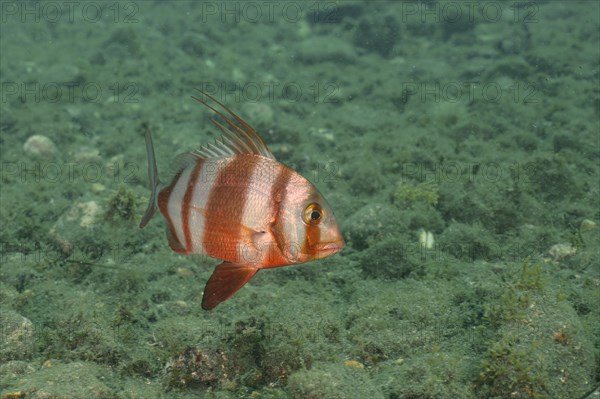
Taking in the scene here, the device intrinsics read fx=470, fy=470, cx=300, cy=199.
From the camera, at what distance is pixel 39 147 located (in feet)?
28.9

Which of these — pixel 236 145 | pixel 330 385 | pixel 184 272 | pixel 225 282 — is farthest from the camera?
pixel 184 272

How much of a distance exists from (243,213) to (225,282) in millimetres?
441

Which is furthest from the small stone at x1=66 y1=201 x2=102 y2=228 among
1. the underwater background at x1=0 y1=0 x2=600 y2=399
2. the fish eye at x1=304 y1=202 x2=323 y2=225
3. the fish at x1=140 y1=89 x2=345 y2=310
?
the fish eye at x1=304 y1=202 x2=323 y2=225

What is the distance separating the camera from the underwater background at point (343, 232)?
3770 mm

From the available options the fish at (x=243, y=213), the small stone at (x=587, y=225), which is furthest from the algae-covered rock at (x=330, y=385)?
the small stone at (x=587, y=225)

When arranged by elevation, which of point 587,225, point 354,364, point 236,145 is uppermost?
point 236,145

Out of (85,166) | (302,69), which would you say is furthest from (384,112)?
(85,166)

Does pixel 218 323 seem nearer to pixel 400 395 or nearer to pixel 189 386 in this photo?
pixel 189 386

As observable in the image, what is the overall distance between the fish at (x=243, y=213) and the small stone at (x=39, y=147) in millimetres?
6694

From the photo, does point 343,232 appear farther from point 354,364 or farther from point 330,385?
point 330,385

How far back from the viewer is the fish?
290 cm

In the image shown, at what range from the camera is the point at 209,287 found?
2896mm

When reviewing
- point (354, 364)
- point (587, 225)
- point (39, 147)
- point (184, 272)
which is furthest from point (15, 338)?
point (587, 225)

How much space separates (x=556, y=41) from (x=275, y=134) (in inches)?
419
